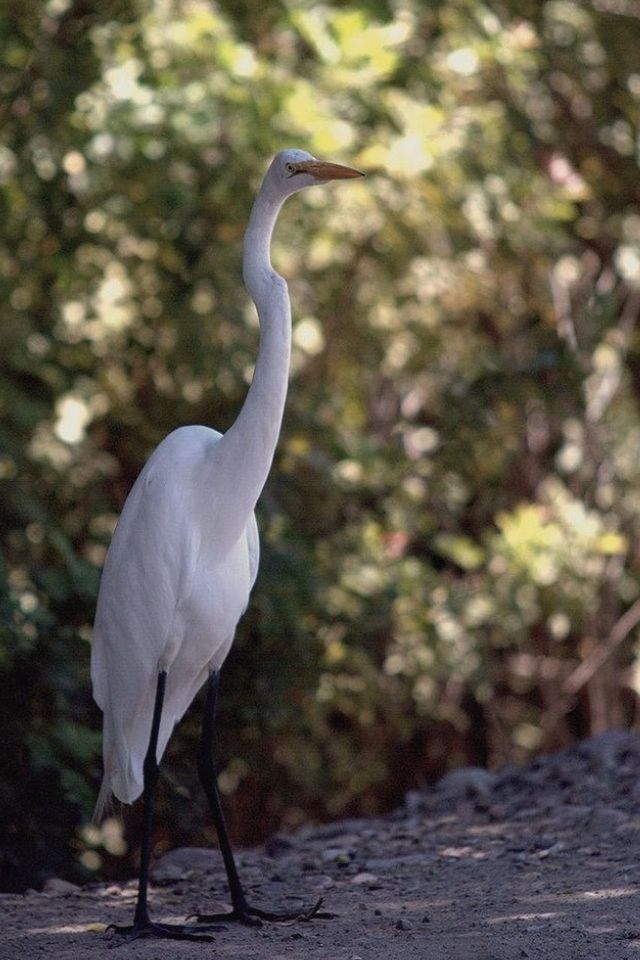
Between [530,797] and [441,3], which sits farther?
[441,3]

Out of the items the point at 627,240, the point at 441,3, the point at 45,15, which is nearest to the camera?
the point at 45,15

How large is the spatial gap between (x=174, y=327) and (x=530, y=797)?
2.64 metres

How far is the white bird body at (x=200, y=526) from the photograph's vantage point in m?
3.48

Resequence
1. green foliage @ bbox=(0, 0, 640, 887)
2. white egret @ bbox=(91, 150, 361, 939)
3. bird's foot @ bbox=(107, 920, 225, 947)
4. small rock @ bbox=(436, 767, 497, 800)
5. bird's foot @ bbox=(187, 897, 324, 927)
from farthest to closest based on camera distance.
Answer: green foliage @ bbox=(0, 0, 640, 887), small rock @ bbox=(436, 767, 497, 800), white egret @ bbox=(91, 150, 361, 939), bird's foot @ bbox=(187, 897, 324, 927), bird's foot @ bbox=(107, 920, 225, 947)

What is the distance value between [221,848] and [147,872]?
0.89ft

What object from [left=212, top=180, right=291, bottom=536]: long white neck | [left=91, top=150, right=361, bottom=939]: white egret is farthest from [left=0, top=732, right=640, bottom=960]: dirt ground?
[left=212, top=180, right=291, bottom=536]: long white neck

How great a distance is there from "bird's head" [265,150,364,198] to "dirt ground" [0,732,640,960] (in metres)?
1.85

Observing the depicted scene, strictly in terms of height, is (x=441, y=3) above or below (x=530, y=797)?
above

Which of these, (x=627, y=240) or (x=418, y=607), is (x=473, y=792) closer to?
(x=418, y=607)

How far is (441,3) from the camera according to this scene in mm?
5871

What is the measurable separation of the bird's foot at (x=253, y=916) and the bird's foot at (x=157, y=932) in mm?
125

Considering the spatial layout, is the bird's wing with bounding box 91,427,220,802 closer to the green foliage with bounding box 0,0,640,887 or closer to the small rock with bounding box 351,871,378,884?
the green foliage with bounding box 0,0,640,887

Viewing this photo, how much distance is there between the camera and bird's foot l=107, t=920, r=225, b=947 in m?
3.20

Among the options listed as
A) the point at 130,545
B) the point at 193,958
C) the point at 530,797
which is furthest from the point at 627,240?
the point at 193,958
